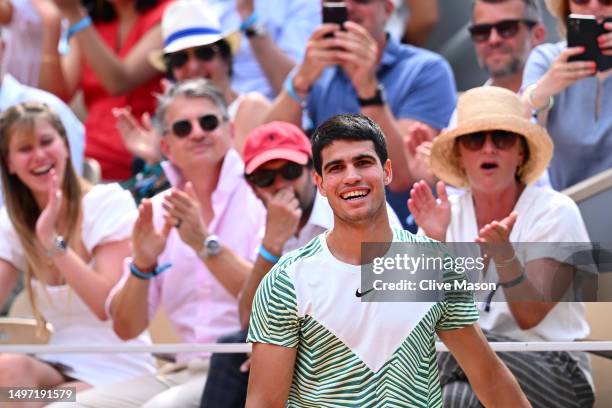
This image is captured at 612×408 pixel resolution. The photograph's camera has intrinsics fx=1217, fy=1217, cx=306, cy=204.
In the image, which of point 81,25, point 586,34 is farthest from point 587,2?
point 81,25

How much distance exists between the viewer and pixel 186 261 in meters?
4.68

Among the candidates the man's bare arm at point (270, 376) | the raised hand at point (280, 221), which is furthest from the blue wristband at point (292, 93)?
the man's bare arm at point (270, 376)

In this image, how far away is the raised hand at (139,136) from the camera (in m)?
Answer: 5.73

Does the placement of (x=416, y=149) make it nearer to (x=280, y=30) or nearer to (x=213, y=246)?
(x=213, y=246)

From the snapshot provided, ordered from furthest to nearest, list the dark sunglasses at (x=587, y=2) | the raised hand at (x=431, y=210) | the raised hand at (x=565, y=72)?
1. the dark sunglasses at (x=587, y=2)
2. the raised hand at (x=565, y=72)
3. the raised hand at (x=431, y=210)

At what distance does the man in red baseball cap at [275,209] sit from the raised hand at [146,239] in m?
0.38

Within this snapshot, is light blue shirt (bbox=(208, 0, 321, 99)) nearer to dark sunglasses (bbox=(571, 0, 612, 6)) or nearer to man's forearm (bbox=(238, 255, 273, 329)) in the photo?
dark sunglasses (bbox=(571, 0, 612, 6))

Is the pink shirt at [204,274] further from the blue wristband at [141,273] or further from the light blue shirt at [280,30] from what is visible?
the light blue shirt at [280,30]

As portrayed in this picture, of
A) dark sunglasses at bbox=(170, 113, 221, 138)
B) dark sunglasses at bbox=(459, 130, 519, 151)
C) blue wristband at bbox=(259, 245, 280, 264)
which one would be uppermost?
dark sunglasses at bbox=(170, 113, 221, 138)

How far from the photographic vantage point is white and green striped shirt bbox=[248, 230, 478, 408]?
2930 millimetres

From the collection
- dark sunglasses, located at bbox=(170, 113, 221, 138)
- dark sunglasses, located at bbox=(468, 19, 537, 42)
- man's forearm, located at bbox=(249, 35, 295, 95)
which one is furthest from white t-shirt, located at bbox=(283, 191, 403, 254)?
man's forearm, located at bbox=(249, 35, 295, 95)

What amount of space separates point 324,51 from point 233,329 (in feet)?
3.93

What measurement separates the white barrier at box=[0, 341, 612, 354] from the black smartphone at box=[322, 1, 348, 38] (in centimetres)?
153

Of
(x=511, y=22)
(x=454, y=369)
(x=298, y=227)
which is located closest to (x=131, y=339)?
(x=298, y=227)
